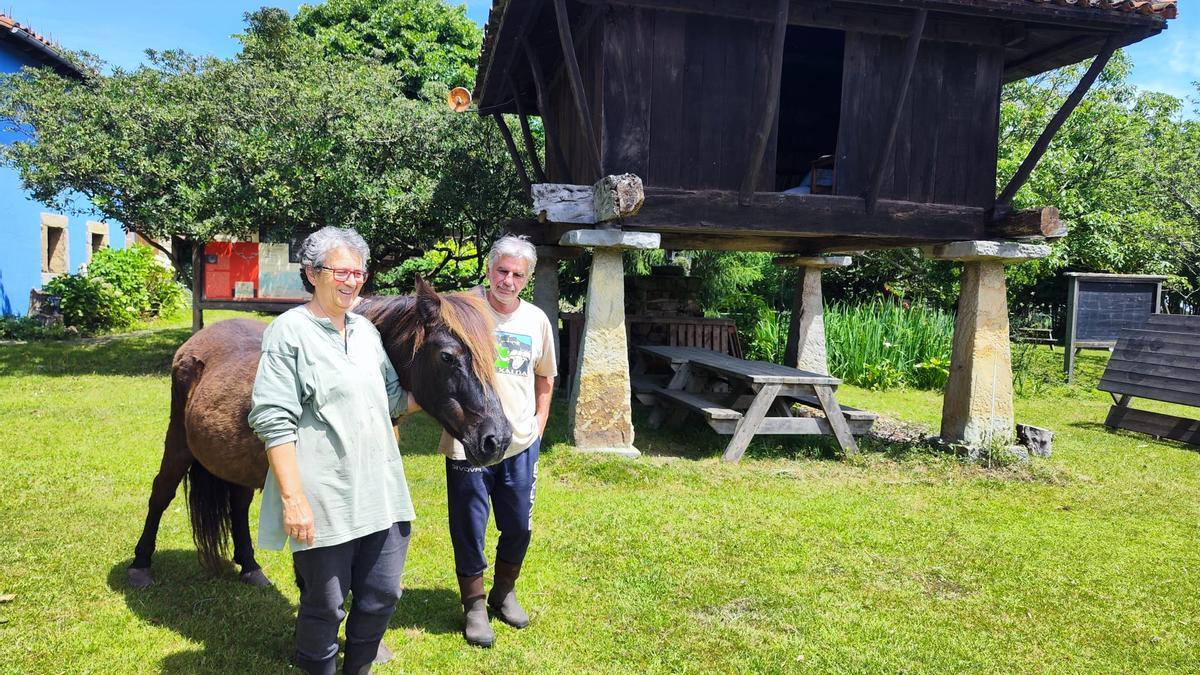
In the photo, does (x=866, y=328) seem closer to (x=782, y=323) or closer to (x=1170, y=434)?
(x=782, y=323)

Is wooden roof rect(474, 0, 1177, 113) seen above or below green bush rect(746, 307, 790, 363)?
above

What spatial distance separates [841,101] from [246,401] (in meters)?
6.06

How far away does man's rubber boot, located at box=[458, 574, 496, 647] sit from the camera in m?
3.62

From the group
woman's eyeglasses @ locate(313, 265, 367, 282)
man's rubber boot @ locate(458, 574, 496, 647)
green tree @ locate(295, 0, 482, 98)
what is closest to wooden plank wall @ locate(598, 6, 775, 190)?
man's rubber boot @ locate(458, 574, 496, 647)

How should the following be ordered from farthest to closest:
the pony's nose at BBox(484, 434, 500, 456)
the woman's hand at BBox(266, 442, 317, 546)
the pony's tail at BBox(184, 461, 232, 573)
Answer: the pony's tail at BBox(184, 461, 232, 573), the pony's nose at BBox(484, 434, 500, 456), the woman's hand at BBox(266, 442, 317, 546)

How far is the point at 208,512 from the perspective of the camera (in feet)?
13.6

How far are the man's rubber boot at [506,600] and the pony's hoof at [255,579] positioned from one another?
1342 mm

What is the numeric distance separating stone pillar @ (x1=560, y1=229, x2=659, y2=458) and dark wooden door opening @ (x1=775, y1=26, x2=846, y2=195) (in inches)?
97.6

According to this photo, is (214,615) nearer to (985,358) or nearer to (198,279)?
(985,358)

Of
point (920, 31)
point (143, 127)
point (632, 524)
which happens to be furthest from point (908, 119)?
point (143, 127)

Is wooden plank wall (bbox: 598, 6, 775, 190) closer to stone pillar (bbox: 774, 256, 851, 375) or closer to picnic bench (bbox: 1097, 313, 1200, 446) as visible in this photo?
stone pillar (bbox: 774, 256, 851, 375)

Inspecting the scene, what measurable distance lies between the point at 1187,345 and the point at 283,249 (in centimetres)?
1217

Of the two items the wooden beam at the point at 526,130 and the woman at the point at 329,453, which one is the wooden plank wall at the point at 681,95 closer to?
the wooden beam at the point at 526,130

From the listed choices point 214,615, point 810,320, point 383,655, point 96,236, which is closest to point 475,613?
point 383,655
